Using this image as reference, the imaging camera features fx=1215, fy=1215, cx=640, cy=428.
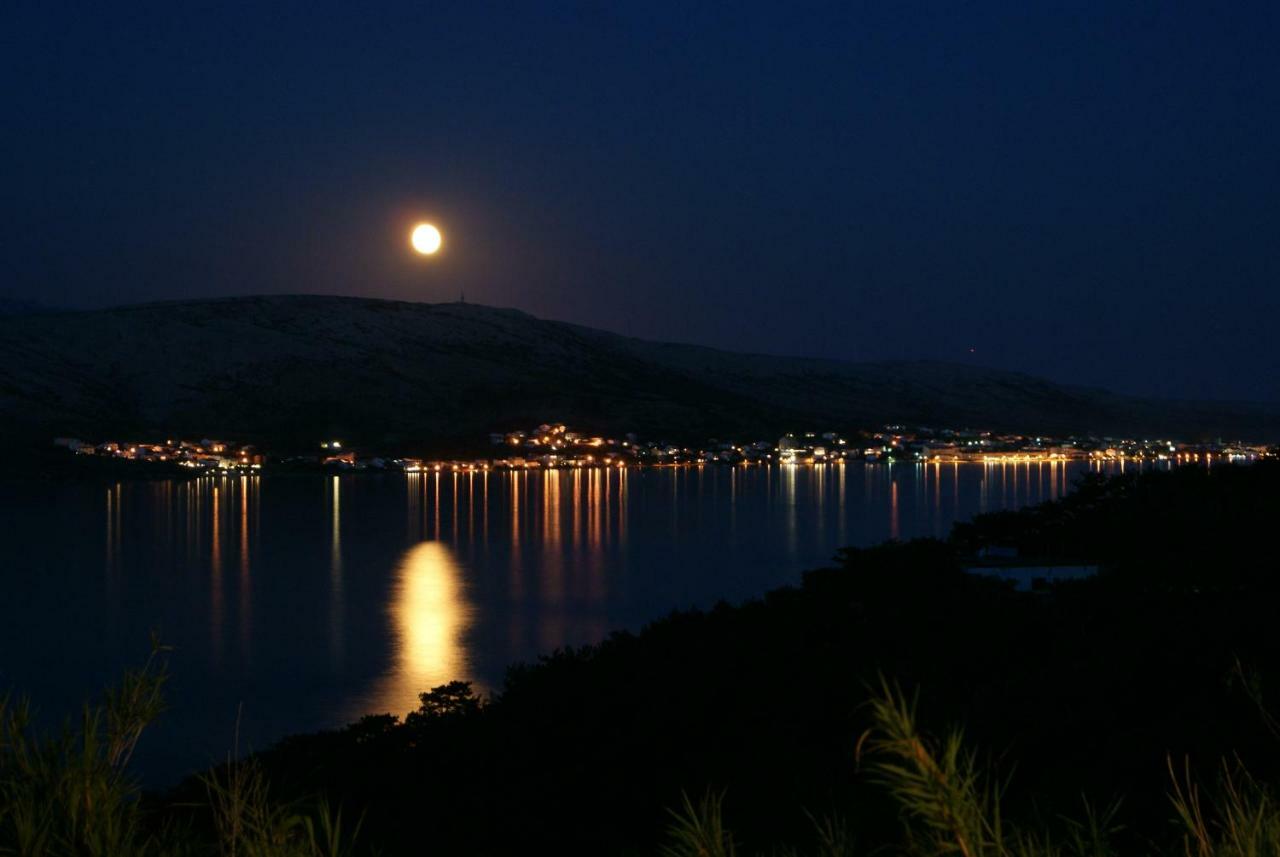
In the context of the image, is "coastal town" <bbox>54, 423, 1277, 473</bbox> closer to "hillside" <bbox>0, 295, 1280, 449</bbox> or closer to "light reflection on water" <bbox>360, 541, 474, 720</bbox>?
"hillside" <bbox>0, 295, 1280, 449</bbox>

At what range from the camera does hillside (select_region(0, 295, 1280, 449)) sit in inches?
2717

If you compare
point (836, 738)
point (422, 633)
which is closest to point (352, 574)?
point (422, 633)

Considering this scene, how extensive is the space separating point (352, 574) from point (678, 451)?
47.5 metres

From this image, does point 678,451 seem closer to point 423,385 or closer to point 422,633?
point 423,385

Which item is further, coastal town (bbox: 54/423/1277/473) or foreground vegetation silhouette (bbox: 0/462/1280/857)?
coastal town (bbox: 54/423/1277/473)

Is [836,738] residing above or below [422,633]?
above

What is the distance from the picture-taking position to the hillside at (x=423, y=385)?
226 feet

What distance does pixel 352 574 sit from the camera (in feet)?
98.4

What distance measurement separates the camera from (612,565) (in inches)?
1233

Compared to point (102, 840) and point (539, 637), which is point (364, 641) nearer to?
point (539, 637)

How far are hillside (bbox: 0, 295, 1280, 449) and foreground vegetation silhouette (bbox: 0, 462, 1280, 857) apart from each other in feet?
180

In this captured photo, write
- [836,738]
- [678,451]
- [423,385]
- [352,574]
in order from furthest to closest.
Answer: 1. [423,385]
2. [678,451]
3. [352,574]
4. [836,738]

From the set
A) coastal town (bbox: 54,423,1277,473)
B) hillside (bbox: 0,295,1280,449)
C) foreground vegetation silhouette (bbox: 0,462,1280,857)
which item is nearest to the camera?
foreground vegetation silhouette (bbox: 0,462,1280,857)

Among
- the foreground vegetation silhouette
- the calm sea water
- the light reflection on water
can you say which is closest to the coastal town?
the calm sea water
